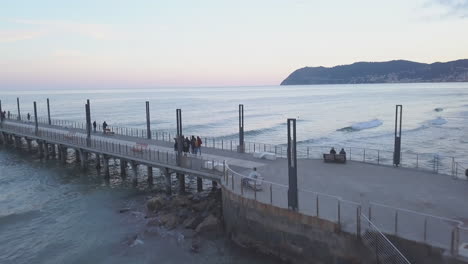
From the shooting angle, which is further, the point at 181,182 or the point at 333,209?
the point at 181,182

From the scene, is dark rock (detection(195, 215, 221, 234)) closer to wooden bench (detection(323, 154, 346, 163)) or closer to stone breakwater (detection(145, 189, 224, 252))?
stone breakwater (detection(145, 189, 224, 252))

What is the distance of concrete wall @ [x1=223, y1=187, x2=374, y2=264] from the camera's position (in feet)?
37.6

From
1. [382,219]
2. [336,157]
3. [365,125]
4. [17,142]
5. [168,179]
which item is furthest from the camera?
[365,125]

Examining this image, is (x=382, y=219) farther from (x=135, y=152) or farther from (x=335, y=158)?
(x=135, y=152)

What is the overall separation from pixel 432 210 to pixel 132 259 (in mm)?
10774

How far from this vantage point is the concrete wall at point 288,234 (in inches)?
451

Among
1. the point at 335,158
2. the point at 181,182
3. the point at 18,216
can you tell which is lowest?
the point at 18,216

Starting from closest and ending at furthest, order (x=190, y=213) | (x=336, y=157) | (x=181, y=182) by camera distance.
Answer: (x=190, y=213), (x=336, y=157), (x=181, y=182)

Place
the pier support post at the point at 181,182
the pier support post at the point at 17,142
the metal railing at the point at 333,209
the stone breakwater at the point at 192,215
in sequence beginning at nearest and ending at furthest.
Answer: the metal railing at the point at 333,209 → the stone breakwater at the point at 192,215 → the pier support post at the point at 181,182 → the pier support post at the point at 17,142

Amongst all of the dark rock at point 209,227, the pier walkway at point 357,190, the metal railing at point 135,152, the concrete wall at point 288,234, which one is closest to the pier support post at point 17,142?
the metal railing at point 135,152

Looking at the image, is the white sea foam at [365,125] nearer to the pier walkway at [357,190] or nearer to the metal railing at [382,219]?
the pier walkway at [357,190]

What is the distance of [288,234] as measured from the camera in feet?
42.3

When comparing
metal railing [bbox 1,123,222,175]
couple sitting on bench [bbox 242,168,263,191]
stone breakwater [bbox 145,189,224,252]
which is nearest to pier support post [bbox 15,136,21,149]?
metal railing [bbox 1,123,222,175]

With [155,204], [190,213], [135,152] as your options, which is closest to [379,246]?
[190,213]
